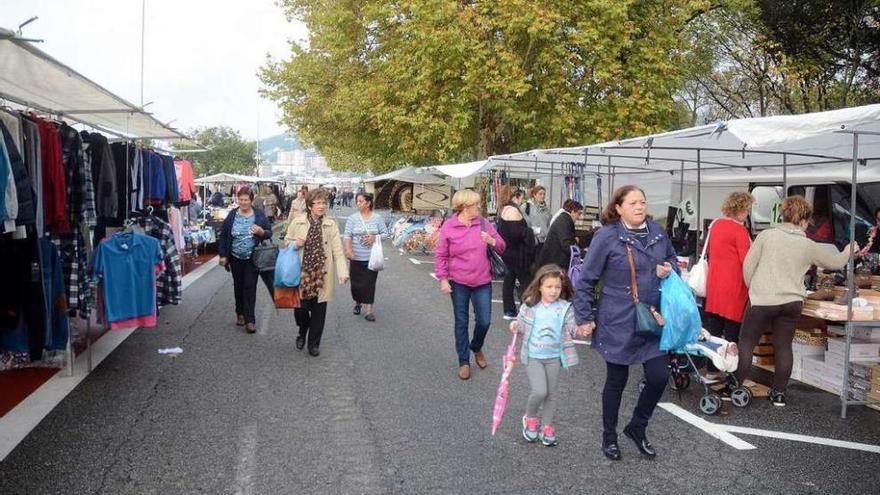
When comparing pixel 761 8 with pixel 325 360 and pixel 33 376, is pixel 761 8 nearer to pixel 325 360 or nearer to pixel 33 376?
pixel 325 360

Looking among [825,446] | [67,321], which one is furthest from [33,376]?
[825,446]

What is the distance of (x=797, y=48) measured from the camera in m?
21.0

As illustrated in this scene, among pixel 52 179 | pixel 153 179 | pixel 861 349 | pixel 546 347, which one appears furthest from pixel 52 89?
pixel 861 349

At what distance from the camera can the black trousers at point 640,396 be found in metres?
4.42

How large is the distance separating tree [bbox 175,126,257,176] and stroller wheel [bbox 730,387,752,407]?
317ft

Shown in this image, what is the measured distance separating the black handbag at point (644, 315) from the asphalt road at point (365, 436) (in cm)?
88

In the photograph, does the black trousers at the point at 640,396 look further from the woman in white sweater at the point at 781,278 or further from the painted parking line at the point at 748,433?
the woman in white sweater at the point at 781,278

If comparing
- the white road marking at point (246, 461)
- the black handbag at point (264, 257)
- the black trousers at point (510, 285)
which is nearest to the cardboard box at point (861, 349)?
the black trousers at point (510, 285)

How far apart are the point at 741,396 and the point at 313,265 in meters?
4.22

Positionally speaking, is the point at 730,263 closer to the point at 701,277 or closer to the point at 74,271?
the point at 701,277

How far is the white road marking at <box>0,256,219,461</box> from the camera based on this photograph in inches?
189

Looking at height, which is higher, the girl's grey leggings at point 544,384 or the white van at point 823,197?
the white van at point 823,197

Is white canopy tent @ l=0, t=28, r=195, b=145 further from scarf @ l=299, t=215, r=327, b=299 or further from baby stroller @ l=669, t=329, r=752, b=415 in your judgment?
baby stroller @ l=669, t=329, r=752, b=415

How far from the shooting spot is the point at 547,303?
4.95 metres
